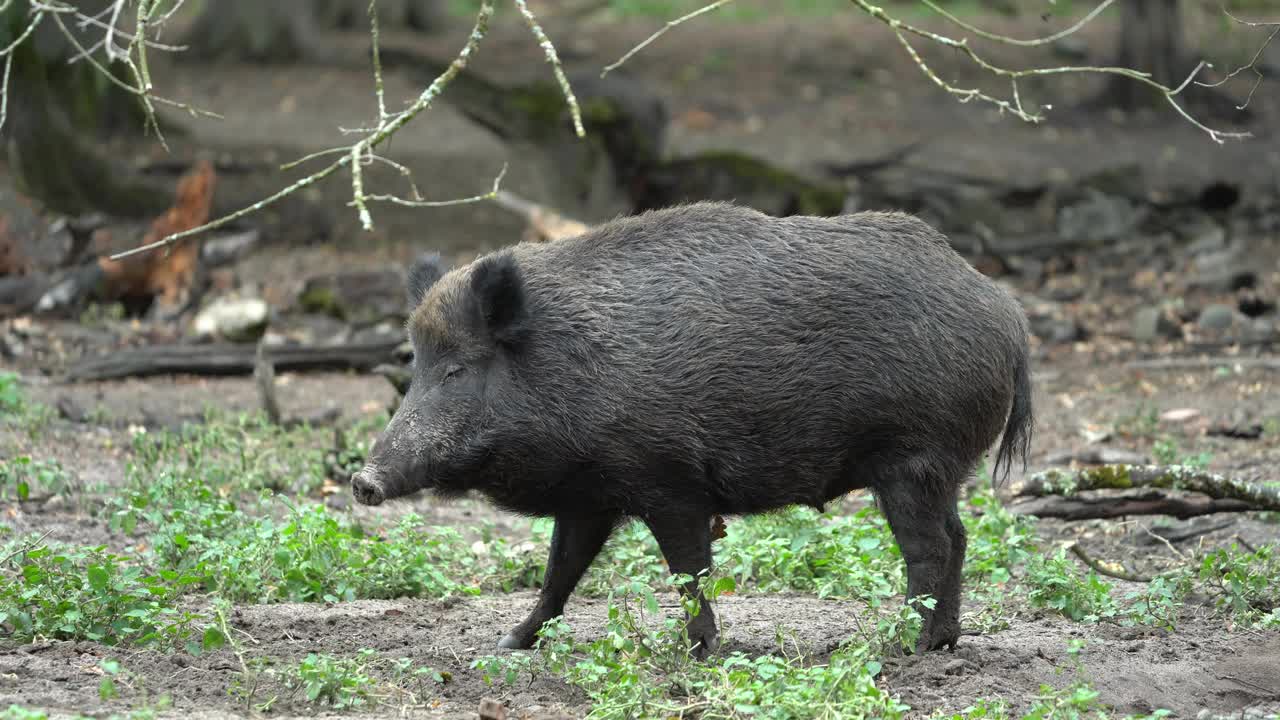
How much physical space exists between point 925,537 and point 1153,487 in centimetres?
186

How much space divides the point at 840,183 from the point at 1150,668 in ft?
36.9

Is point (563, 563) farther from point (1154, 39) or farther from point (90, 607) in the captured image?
point (1154, 39)

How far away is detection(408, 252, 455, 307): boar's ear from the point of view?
606 cm

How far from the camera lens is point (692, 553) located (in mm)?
5559

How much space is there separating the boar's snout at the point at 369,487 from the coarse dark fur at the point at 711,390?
17 mm

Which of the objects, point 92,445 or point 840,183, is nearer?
point 92,445

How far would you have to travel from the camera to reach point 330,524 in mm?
6309

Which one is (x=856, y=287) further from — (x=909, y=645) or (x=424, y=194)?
(x=424, y=194)

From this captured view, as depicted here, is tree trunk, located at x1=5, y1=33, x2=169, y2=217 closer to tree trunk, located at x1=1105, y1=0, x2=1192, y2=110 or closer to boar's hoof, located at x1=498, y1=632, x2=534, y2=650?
boar's hoof, located at x1=498, y1=632, x2=534, y2=650

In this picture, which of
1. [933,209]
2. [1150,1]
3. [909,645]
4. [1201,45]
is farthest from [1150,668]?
[1201,45]

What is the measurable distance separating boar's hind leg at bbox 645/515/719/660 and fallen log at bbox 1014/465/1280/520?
82.6 inches

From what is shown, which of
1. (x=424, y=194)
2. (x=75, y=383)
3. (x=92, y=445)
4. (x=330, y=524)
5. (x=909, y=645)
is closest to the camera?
(x=909, y=645)

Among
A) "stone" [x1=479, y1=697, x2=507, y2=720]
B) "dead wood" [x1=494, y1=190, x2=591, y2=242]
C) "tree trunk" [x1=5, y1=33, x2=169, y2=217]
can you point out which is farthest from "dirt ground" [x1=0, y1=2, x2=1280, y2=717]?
"dead wood" [x1=494, y1=190, x2=591, y2=242]

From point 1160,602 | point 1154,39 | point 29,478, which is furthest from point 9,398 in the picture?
point 1154,39
